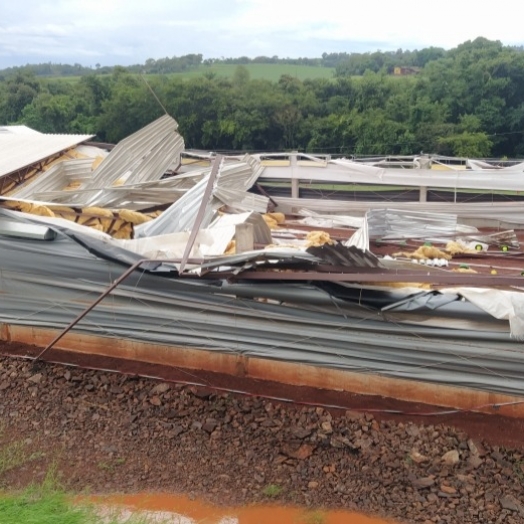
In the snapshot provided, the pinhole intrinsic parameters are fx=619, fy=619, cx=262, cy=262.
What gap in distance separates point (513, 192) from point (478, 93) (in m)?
25.6

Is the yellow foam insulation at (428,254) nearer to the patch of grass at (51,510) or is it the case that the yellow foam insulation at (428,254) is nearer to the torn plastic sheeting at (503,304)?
the torn plastic sheeting at (503,304)

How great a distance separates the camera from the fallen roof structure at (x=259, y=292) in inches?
225

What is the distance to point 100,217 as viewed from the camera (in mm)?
7789

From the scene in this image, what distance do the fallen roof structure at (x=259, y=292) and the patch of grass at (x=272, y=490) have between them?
1353 millimetres

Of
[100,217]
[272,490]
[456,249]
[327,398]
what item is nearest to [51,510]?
[272,490]

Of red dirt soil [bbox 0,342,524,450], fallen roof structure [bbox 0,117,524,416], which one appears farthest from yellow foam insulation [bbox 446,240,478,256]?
red dirt soil [bbox 0,342,524,450]

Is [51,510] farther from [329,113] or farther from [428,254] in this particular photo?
[329,113]

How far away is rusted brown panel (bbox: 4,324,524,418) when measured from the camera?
6059 millimetres

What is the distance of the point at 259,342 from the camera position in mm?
6551

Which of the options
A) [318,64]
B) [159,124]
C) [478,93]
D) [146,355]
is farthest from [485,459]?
[318,64]

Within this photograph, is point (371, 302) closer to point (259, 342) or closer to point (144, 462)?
point (259, 342)

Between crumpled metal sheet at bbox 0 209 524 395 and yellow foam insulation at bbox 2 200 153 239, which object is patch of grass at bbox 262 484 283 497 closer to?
crumpled metal sheet at bbox 0 209 524 395

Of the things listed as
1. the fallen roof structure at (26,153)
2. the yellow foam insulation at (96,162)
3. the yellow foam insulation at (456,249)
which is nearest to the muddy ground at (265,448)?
the yellow foam insulation at (456,249)

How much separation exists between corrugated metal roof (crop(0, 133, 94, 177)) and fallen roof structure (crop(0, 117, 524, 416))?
1.98 ft
